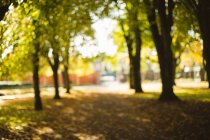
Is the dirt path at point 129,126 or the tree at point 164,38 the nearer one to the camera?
the dirt path at point 129,126

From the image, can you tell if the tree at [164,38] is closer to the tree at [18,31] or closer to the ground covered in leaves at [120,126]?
the ground covered in leaves at [120,126]

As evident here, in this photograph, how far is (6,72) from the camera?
481 inches

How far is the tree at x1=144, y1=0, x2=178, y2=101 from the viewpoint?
59.3 ft

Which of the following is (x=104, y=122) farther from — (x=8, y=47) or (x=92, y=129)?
(x=8, y=47)

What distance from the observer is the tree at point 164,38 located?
712 inches

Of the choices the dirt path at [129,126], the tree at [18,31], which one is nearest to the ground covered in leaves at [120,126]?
the dirt path at [129,126]

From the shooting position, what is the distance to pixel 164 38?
1870cm

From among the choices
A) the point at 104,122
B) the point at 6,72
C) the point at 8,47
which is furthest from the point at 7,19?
the point at 104,122

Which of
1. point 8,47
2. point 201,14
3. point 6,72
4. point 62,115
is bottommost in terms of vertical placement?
point 62,115

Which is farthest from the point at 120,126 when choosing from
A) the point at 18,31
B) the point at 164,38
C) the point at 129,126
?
the point at 164,38

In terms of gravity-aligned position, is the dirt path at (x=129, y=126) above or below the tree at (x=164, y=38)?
below

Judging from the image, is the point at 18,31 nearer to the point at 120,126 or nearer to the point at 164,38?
the point at 120,126

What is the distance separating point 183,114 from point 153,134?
8.79ft

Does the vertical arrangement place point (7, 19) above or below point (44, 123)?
above
